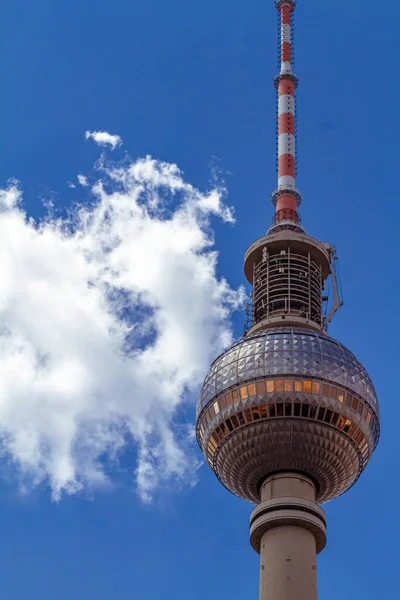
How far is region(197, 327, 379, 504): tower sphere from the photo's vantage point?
68.6m

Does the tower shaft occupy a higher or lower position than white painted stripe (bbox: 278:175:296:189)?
lower

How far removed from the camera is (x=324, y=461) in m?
69.5

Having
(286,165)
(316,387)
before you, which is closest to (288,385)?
(316,387)

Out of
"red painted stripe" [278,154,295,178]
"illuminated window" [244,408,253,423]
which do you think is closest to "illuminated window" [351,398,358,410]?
"illuminated window" [244,408,253,423]

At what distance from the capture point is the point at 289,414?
6850 centimetres

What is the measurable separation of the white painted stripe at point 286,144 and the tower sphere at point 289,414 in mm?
28550

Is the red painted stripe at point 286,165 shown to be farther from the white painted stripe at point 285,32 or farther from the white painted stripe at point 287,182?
the white painted stripe at point 285,32

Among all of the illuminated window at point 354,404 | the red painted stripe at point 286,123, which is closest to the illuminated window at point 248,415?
the illuminated window at point 354,404

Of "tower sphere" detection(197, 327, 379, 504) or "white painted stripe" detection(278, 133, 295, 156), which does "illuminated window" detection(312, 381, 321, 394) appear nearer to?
"tower sphere" detection(197, 327, 379, 504)

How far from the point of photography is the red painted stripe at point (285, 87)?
100 metres

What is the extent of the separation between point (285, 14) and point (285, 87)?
11.7 m

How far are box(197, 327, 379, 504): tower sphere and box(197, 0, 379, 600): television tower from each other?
77mm

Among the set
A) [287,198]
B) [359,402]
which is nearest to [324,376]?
[359,402]

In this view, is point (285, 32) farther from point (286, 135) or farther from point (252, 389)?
point (252, 389)
